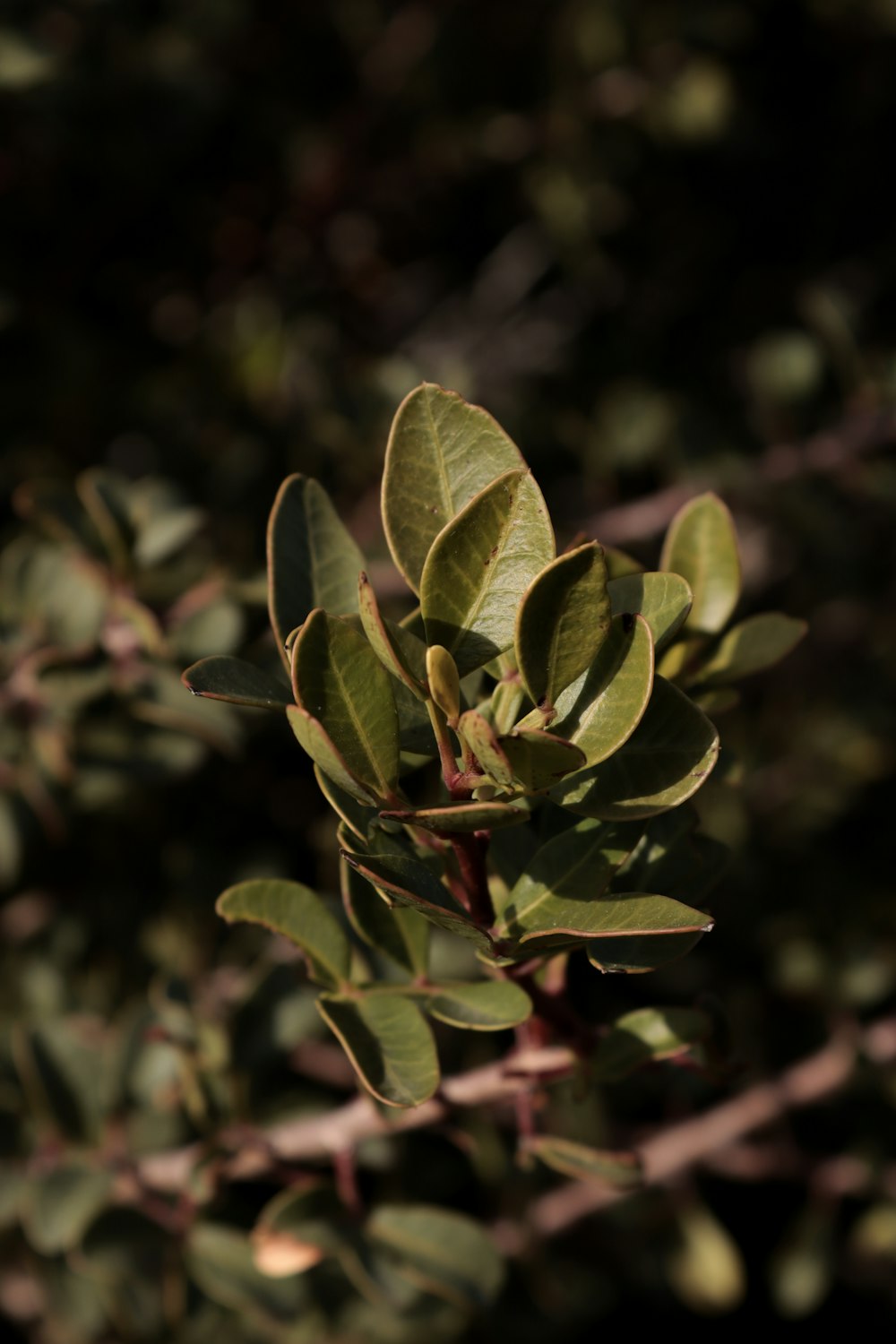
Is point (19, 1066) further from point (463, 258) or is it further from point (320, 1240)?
point (463, 258)

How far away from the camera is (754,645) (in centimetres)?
78

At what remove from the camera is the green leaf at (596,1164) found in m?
0.80

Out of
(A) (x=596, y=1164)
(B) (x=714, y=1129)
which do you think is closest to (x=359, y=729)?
(A) (x=596, y=1164)

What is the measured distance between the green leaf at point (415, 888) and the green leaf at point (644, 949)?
0.06m

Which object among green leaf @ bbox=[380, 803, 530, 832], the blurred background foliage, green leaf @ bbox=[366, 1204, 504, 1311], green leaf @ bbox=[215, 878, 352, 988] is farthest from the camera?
the blurred background foliage

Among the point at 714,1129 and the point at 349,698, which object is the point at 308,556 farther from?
the point at 714,1129

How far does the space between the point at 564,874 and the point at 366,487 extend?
1.04 meters

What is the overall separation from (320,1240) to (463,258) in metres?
2.07

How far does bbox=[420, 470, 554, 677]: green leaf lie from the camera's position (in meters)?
0.56

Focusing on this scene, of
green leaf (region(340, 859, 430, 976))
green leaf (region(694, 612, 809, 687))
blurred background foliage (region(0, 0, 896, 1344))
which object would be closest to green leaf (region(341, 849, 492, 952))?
green leaf (region(340, 859, 430, 976))

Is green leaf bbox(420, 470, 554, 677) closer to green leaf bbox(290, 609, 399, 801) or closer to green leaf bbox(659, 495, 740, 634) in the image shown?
green leaf bbox(290, 609, 399, 801)

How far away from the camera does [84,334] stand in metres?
1.82

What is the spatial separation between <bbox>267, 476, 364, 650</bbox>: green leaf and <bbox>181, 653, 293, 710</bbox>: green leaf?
8cm

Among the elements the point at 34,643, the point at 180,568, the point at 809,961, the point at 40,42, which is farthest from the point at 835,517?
the point at 40,42
